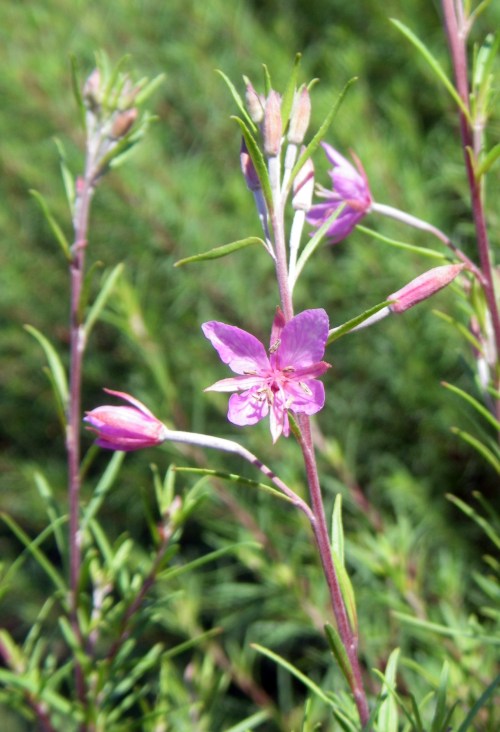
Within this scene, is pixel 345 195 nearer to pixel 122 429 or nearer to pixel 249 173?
pixel 249 173

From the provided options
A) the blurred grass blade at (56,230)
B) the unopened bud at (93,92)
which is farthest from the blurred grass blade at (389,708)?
the unopened bud at (93,92)

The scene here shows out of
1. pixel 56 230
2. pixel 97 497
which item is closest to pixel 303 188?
pixel 56 230

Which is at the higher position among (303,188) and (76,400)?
(303,188)

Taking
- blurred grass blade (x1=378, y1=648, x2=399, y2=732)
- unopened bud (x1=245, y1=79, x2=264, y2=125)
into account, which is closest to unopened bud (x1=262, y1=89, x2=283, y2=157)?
unopened bud (x1=245, y1=79, x2=264, y2=125)

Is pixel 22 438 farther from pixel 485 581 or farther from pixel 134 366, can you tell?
pixel 485 581

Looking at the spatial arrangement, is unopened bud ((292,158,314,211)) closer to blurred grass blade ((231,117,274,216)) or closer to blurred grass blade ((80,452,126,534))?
blurred grass blade ((231,117,274,216))

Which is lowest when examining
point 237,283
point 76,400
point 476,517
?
point 237,283
